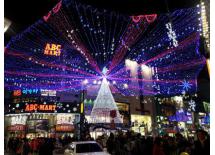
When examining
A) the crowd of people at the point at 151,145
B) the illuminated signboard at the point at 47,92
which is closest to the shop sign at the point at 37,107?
the illuminated signboard at the point at 47,92

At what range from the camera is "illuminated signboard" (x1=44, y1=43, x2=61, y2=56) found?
3747 centimetres

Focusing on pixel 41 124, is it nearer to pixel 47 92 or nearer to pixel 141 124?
pixel 47 92

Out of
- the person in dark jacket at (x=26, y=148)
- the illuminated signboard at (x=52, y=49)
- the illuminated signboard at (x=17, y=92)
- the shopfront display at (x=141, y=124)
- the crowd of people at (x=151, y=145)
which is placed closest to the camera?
the crowd of people at (x=151, y=145)

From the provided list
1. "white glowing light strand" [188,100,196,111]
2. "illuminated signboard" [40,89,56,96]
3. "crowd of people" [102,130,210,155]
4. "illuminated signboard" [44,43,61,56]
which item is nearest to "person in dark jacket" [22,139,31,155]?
"crowd of people" [102,130,210,155]

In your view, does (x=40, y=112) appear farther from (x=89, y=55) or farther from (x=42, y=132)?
(x=89, y=55)

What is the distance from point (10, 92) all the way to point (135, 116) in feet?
75.7

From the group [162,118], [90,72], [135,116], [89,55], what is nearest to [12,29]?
[89,55]

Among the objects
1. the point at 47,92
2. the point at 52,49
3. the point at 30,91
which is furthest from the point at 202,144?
the point at 30,91

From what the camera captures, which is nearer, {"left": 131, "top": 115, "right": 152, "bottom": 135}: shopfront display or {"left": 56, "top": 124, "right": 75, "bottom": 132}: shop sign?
{"left": 56, "top": 124, "right": 75, "bottom": 132}: shop sign

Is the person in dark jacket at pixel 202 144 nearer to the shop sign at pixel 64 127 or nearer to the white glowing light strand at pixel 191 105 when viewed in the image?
the shop sign at pixel 64 127

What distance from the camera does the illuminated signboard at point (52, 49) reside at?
37.5 m

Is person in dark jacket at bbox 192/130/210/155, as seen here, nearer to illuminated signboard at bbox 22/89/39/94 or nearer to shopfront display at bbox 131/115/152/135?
illuminated signboard at bbox 22/89/39/94

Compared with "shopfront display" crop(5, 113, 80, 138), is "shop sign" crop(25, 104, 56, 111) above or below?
above

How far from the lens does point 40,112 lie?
1444 inches
